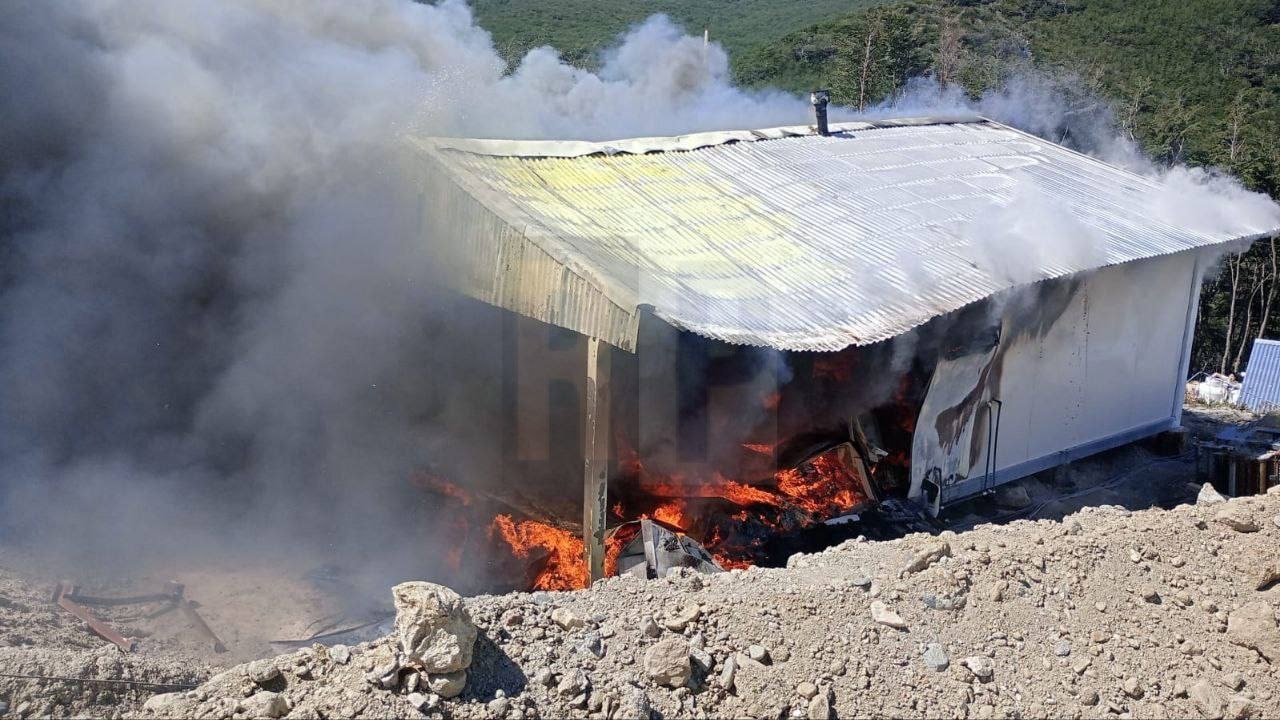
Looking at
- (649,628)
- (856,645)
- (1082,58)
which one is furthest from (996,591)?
(1082,58)

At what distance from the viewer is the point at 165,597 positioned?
26.0 ft

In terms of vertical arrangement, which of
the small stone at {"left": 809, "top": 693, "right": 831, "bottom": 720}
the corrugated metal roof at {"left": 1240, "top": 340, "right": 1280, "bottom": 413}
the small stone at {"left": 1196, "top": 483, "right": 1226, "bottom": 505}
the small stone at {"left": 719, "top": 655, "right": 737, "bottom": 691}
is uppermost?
the small stone at {"left": 719, "top": 655, "right": 737, "bottom": 691}

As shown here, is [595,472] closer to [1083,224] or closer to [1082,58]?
[1083,224]

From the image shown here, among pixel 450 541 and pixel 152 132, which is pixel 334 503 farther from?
pixel 152 132

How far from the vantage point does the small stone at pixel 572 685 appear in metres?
5.58

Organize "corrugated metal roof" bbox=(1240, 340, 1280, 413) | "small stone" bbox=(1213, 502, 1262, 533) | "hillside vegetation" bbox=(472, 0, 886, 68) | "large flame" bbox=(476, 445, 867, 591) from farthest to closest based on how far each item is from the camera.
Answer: "hillside vegetation" bbox=(472, 0, 886, 68), "corrugated metal roof" bbox=(1240, 340, 1280, 413), "large flame" bbox=(476, 445, 867, 591), "small stone" bbox=(1213, 502, 1262, 533)

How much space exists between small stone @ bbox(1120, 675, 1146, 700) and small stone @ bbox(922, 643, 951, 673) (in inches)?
46.7

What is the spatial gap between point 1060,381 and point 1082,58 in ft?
122

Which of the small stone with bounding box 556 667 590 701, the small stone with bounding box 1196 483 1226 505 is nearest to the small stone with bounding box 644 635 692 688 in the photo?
the small stone with bounding box 556 667 590 701

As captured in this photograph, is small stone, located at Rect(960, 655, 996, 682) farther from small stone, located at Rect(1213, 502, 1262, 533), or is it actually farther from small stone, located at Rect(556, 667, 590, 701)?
small stone, located at Rect(1213, 502, 1262, 533)

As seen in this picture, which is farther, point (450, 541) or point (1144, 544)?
point (450, 541)

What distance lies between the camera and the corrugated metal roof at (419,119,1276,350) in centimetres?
809

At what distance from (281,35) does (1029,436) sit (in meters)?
10.3

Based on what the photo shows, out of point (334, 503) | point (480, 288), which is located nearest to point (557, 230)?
point (480, 288)
